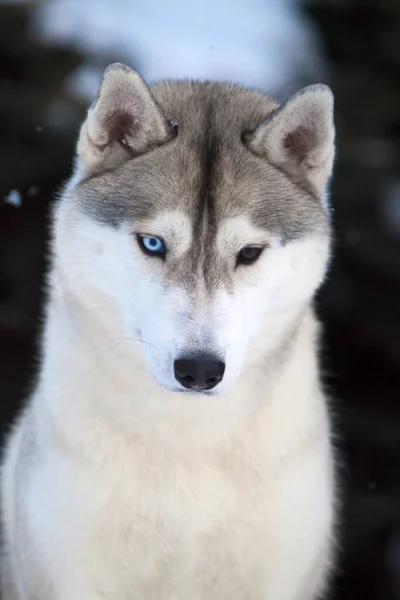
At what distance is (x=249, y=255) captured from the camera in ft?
6.61

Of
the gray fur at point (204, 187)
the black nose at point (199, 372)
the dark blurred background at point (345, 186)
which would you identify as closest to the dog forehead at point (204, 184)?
the gray fur at point (204, 187)

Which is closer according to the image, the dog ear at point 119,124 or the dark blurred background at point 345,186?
the dog ear at point 119,124

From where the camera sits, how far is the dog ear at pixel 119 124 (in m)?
1.97

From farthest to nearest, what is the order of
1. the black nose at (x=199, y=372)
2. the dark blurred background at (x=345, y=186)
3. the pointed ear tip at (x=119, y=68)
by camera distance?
the dark blurred background at (x=345, y=186)
the pointed ear tip at (x=119, y=68)
the black nose at (x=199, y=372)

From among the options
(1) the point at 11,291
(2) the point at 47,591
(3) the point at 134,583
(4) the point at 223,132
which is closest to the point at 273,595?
(3) the point at 134,583

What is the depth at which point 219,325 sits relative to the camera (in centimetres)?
185

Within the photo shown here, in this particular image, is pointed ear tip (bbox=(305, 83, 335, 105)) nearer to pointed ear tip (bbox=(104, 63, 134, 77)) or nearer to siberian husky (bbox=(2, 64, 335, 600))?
siberian husky (bbox=(2, 64, 335, 600))

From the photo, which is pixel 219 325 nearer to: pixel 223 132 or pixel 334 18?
pixel 223 132

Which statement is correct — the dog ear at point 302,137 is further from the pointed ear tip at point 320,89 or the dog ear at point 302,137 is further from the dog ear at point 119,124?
the dog ear at point 119,124

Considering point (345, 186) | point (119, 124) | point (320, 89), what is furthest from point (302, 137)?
point (345, 186)

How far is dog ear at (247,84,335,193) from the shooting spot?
203 cm

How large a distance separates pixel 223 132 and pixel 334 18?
2.17 metres

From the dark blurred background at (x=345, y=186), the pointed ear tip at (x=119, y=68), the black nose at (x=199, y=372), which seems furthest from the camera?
the dark blurred background at (x=345, y=186)

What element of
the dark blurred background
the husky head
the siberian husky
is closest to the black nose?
the husky head
